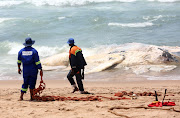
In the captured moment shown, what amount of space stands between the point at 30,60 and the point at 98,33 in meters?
14.7

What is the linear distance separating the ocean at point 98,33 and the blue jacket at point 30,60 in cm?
460

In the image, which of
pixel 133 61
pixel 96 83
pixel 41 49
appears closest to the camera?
pixel 96 83

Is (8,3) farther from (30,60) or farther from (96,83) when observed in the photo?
(30,60)

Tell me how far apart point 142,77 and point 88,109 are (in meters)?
5.72

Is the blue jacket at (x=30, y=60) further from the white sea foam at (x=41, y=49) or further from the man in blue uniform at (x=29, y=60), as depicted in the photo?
the white sea foam at (x=41, y=49)

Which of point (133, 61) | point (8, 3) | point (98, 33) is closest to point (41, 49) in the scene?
point (98, 33)

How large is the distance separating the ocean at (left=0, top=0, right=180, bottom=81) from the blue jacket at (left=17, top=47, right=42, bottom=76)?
15.1ft

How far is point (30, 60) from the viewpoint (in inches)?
284

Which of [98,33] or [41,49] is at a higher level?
[98,33]

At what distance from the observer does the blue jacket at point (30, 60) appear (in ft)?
23.6

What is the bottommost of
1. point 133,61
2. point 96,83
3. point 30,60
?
point 96,83

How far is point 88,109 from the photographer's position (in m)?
6.04

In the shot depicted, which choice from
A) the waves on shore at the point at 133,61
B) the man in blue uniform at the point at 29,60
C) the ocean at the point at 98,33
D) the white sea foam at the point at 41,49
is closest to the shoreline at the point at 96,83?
the ocean at the point at 98,33

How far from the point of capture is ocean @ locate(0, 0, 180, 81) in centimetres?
1265
